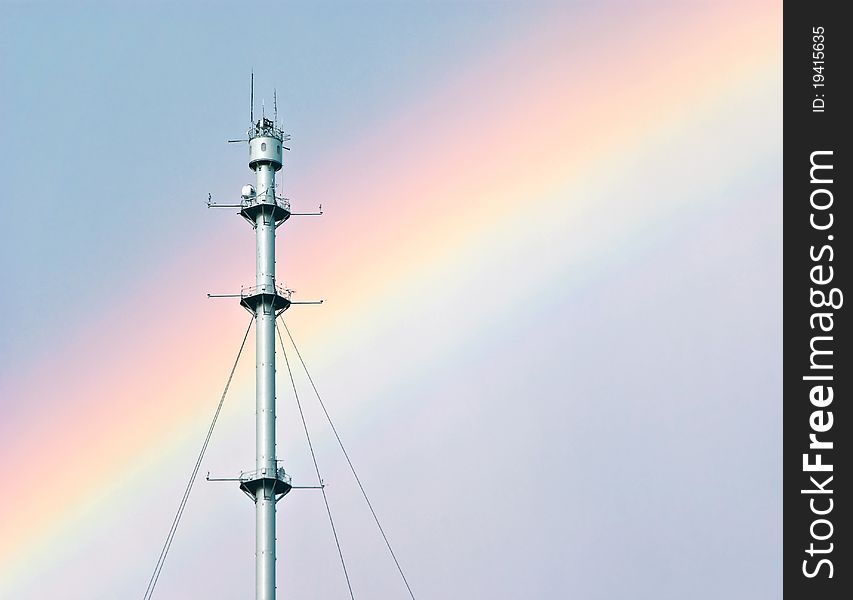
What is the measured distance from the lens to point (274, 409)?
10181 cm

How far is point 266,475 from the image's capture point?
99500 millimetres

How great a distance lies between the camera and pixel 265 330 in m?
103

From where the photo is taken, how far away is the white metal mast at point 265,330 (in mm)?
99188

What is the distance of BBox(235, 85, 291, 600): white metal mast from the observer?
325ft
